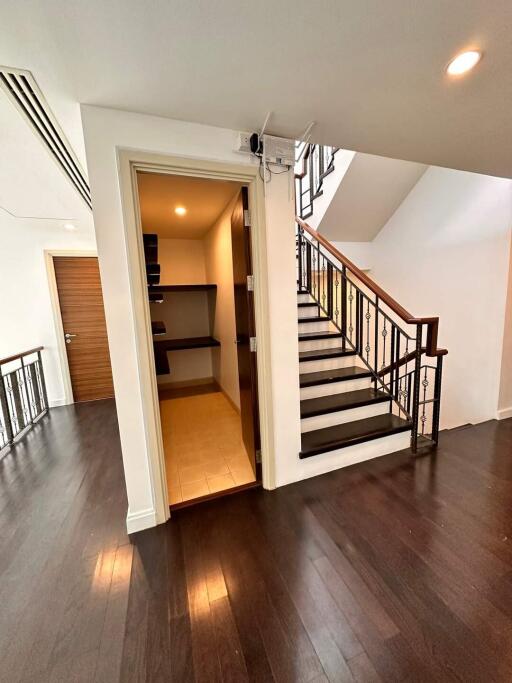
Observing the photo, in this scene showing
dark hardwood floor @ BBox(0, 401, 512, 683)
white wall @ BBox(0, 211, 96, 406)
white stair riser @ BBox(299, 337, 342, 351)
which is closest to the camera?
dark hardwood floor @ BBox(0, 401, 512, 683)

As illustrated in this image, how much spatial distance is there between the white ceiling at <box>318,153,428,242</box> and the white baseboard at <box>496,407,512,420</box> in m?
2.78

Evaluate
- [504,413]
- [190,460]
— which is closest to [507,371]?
[504,413]

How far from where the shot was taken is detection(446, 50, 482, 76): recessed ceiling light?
1162 millimetres

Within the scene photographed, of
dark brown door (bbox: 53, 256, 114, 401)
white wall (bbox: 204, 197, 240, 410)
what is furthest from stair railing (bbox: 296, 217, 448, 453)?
dark brown door (bbox: 53, 256, 114, 401)

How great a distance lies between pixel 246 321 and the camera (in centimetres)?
209

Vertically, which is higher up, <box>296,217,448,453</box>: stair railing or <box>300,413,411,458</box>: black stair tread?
<box>296,217,448,453</box>: stair railing

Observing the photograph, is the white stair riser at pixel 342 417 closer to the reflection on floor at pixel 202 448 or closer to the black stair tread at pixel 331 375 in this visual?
the black stair tread at pixel 331 375

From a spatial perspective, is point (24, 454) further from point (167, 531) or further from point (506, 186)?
point (506, 186)

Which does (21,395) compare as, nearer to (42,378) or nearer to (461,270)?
(42,378)

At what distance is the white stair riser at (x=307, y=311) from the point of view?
3508 millimetres

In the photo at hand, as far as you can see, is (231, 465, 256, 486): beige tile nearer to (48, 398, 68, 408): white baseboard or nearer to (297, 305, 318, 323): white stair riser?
(297, 305, 318, 323): white stair riser

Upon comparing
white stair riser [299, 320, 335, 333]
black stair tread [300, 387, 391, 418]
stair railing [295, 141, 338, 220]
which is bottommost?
black stair tread [300, 387, 391, 418]

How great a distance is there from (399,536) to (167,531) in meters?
1.38

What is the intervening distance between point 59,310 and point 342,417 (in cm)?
405
